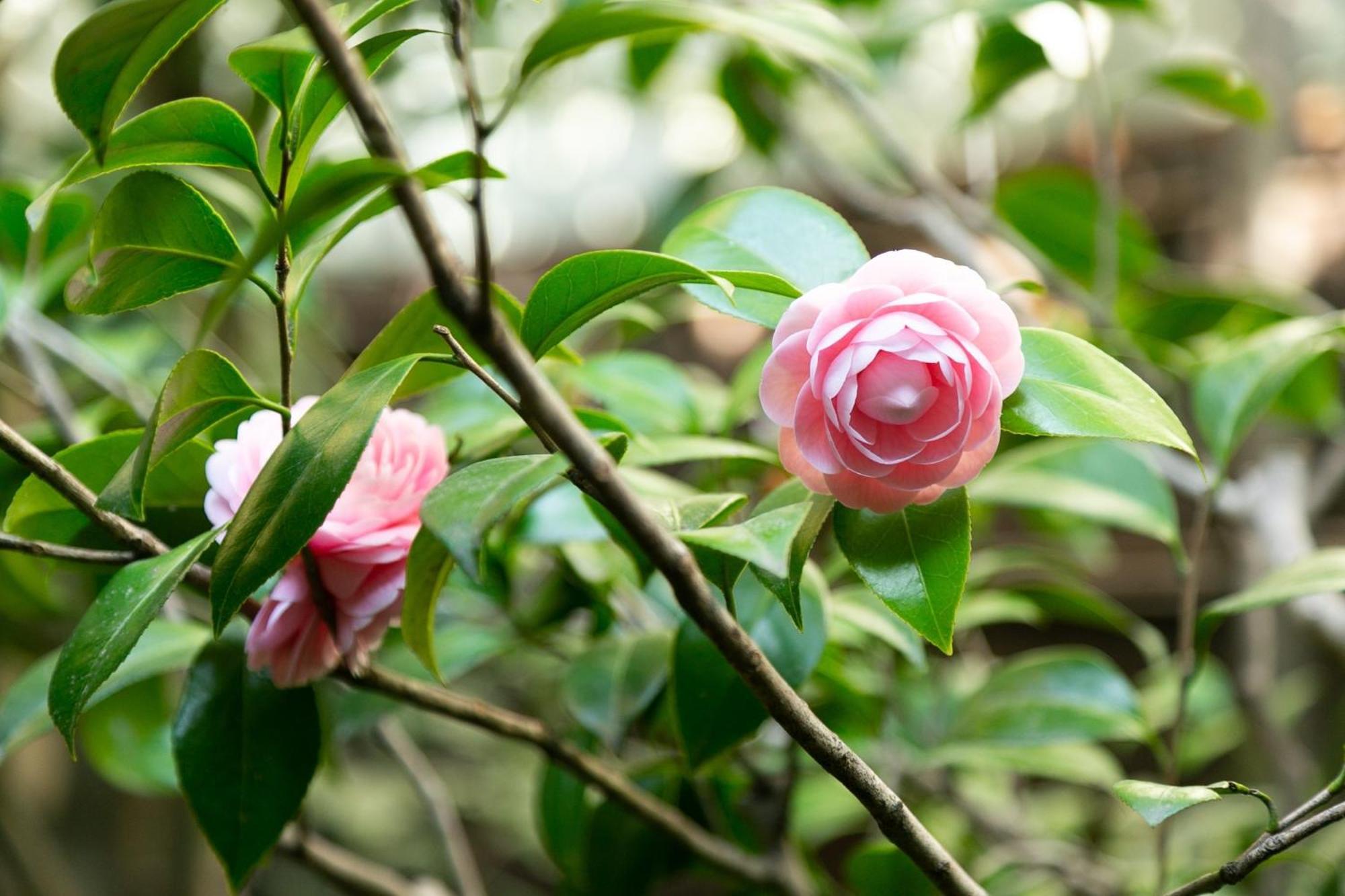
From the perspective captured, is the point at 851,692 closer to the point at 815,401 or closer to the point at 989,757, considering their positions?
the point at 989,757

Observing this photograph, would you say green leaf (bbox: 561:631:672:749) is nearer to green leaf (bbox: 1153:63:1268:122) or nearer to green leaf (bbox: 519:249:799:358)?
green leaf (bbox: 519:249:799:358)

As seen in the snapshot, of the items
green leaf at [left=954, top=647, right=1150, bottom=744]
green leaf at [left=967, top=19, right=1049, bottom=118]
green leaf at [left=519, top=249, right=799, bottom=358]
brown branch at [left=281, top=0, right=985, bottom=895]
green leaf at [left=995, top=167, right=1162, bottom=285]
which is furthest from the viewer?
green leaf at [left=995, top=167, right=1162, bottom=285]

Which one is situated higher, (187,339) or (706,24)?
(706,24)

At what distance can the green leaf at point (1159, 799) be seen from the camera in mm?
357

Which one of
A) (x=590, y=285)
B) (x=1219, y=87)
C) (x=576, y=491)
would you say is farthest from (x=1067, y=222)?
(x=590, y=285)

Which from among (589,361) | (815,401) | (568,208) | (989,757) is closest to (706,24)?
(815,401)

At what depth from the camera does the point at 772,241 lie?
44 cm

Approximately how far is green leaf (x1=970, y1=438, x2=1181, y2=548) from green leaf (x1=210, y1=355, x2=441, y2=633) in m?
0.42

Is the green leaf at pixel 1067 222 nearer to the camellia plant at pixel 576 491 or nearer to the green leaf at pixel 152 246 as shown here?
the camellia plant at pixel 576 491

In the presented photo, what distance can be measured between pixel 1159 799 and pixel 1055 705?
31cm

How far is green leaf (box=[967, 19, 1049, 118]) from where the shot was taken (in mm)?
879

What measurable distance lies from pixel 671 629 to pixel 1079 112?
68.8 inches

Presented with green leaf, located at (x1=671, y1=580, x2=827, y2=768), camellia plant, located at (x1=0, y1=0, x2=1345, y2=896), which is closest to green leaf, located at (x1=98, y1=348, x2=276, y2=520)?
camellia plant, located at (x1=0, y1=0, x2=1345, y2=896)

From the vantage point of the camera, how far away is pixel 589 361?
2.26 ft
